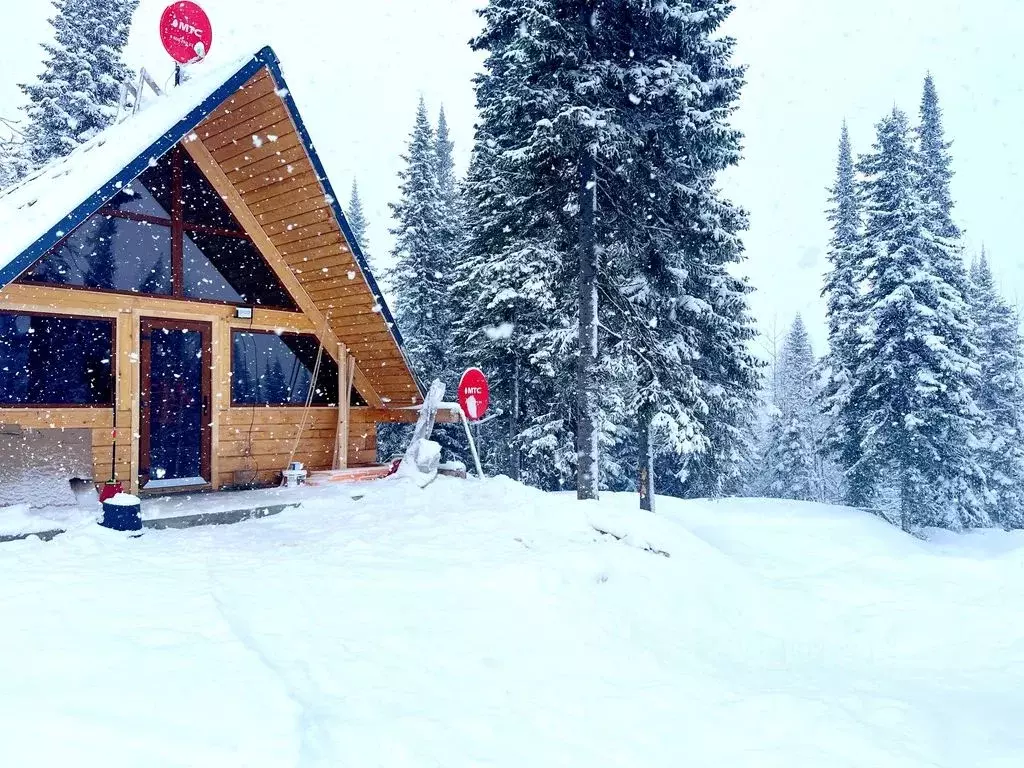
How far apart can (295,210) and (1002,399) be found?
32.9 meters

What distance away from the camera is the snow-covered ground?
125 inches

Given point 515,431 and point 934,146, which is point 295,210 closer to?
point 515,431

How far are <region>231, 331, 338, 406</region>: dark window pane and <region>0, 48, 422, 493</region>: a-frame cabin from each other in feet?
0.07

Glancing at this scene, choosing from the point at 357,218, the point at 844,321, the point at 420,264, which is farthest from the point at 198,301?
the point at 357,218

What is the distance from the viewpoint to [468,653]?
14.7 ft

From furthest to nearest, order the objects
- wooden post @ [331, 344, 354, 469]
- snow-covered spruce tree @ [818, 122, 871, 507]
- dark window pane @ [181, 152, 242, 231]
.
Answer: snow-covered spruce tree @ [818, 122, 871, 507] → wooden post @ [331, 344, 354, 469] → dark window pane @ [181, 152, 242, 231]

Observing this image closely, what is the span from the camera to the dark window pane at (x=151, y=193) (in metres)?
8.73

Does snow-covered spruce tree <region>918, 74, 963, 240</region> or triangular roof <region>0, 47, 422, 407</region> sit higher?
snow-covered spruce tree <region>918, 74, 963, 240</region>

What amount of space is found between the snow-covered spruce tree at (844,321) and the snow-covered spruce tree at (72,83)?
25.4 m

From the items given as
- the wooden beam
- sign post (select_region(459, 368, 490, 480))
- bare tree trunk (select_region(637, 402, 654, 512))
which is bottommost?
bare tree trunk (select_region(637, 402, 654, 512))

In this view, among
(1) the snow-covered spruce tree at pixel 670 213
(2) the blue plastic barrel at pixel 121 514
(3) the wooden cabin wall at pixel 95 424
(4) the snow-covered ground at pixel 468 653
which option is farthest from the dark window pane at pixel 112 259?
(1) the snow-covered spruce tree at pixel 670 213

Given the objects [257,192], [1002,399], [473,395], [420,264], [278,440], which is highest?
[420,264]

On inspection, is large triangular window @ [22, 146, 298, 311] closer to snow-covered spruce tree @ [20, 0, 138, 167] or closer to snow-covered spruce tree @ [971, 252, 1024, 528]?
snow-covered spruce tree @ [20, 0, 138, 167]

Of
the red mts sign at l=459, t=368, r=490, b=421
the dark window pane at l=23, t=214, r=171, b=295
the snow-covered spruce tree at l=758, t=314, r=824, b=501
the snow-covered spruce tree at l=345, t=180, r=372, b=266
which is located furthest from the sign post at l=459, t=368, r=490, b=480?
the snow-covered spruce tree at l=758, t=314, r=824, b=501
